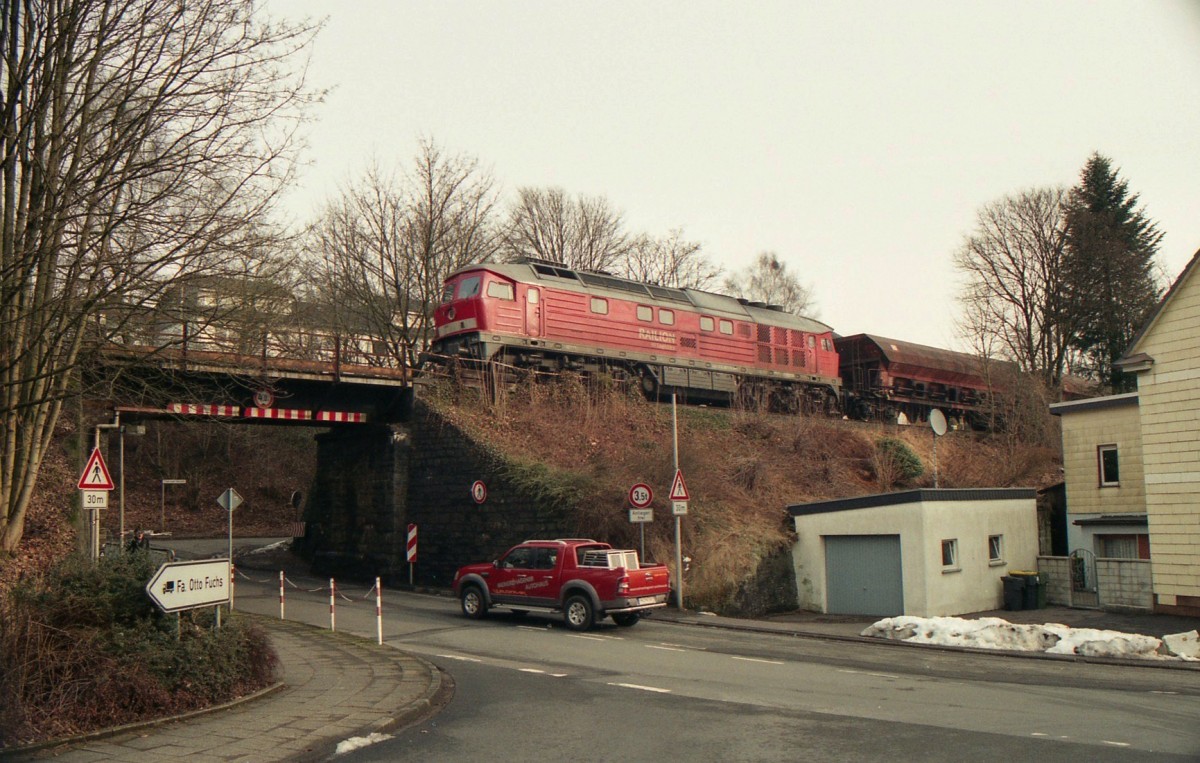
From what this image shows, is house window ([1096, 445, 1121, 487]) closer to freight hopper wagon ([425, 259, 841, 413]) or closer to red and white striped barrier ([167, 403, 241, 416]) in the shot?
freight hopper wagon ([425, 259, 841, 413])

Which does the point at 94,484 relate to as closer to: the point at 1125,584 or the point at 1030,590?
the point at 1030,590

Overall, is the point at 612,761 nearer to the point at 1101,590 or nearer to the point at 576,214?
the point at 1101,590

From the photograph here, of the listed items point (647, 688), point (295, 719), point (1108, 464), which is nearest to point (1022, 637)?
point (647, 688)

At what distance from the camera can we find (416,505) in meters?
27.8

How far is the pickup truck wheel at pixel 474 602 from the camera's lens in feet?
64.2

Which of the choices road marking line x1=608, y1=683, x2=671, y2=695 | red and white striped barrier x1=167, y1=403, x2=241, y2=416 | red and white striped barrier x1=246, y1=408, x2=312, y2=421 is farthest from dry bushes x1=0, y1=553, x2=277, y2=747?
red and white striped barrier x1=246, y1=408, x2=312, y2=421

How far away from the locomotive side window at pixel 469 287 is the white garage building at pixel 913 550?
1116cm

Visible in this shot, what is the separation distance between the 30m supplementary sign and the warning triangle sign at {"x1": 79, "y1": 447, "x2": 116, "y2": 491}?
16.2 feet

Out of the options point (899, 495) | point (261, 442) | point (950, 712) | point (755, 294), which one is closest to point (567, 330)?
point (899, 495)

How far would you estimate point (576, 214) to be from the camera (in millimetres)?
51688

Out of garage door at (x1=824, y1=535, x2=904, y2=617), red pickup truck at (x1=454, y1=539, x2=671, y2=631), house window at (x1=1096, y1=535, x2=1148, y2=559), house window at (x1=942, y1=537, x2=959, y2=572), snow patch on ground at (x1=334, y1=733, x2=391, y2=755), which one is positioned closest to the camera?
snow patch on ground at (x1=334, y1=733, x2=391, y2=755)

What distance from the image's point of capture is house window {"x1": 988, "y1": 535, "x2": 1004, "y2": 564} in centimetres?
2327

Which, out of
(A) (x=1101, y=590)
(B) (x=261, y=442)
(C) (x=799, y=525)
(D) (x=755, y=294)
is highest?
(D) (x=755, y=294)

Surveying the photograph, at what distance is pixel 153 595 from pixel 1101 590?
20555 mm
